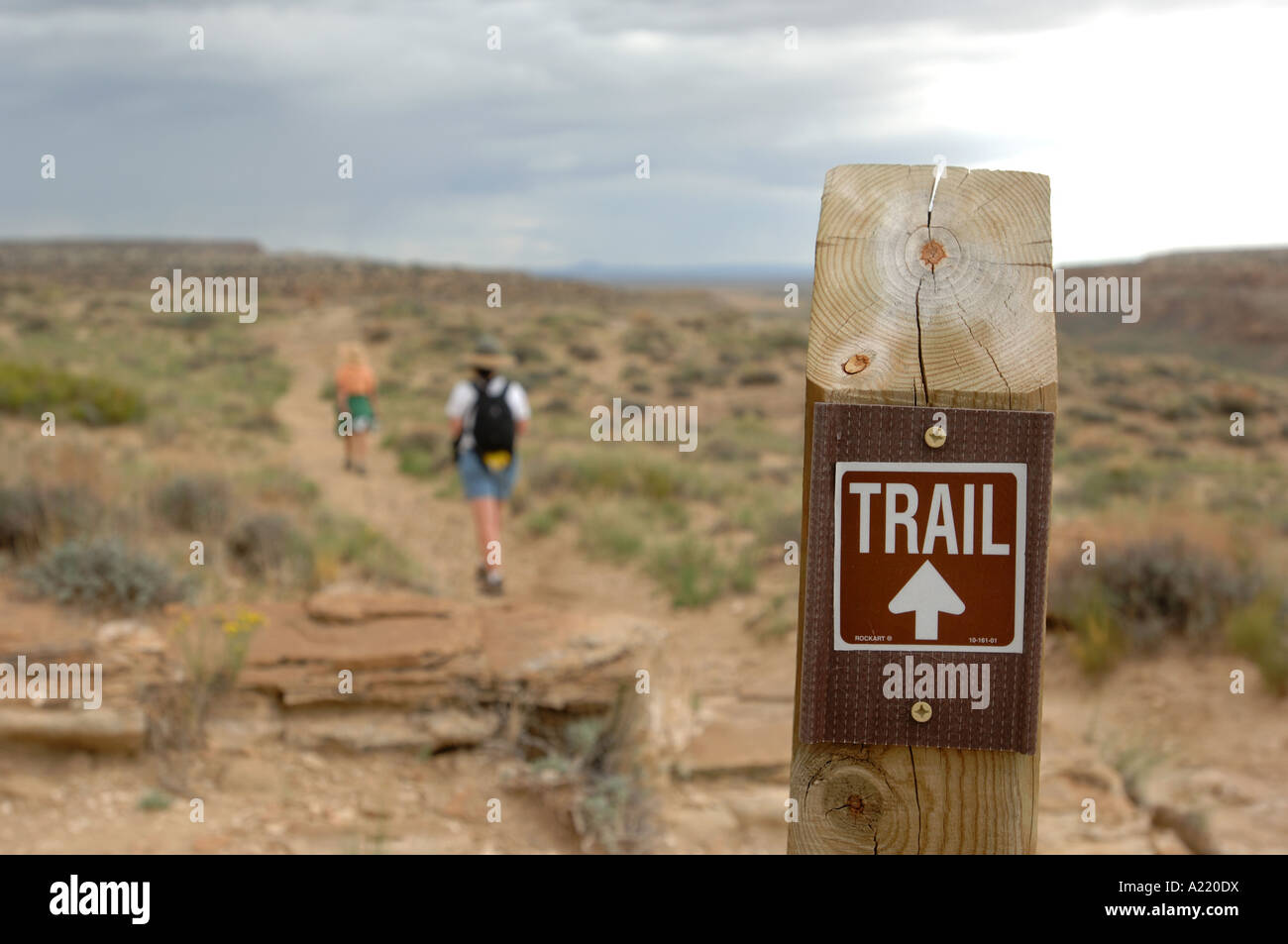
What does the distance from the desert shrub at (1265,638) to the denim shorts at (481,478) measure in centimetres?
494

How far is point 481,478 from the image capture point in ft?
24.1

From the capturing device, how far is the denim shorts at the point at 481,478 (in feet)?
24.0

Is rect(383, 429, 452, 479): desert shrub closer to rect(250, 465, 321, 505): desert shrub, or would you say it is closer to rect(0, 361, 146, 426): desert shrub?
rect(250, 465, 321, 505): desert shrub

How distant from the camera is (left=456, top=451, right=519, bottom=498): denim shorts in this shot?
7.32m

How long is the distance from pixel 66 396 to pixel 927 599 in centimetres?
1575

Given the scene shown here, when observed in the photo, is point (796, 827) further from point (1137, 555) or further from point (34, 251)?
point (34, 251)

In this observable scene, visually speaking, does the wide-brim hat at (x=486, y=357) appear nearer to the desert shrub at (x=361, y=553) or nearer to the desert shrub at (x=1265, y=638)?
the desert shrub at (x=361, y=553)

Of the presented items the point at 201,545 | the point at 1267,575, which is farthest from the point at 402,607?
the point at 1267,575

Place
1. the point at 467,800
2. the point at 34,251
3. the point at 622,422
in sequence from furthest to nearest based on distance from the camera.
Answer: the point at 34,251
the point at 622,422
the point at 467,800

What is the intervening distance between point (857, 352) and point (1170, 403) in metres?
25.7

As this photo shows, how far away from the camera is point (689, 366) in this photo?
1043 inches

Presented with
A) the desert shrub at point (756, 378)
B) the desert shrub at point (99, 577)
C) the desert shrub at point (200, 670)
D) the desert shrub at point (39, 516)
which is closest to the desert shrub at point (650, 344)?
the desert shrub at point (756, 378)

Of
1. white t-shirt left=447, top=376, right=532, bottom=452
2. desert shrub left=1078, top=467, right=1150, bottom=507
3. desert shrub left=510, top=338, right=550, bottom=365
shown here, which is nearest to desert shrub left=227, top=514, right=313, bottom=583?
white t-shirt left=447, top=376, right=532, bottom=452

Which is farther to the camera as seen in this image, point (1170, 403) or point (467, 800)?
point (1170, 403)
